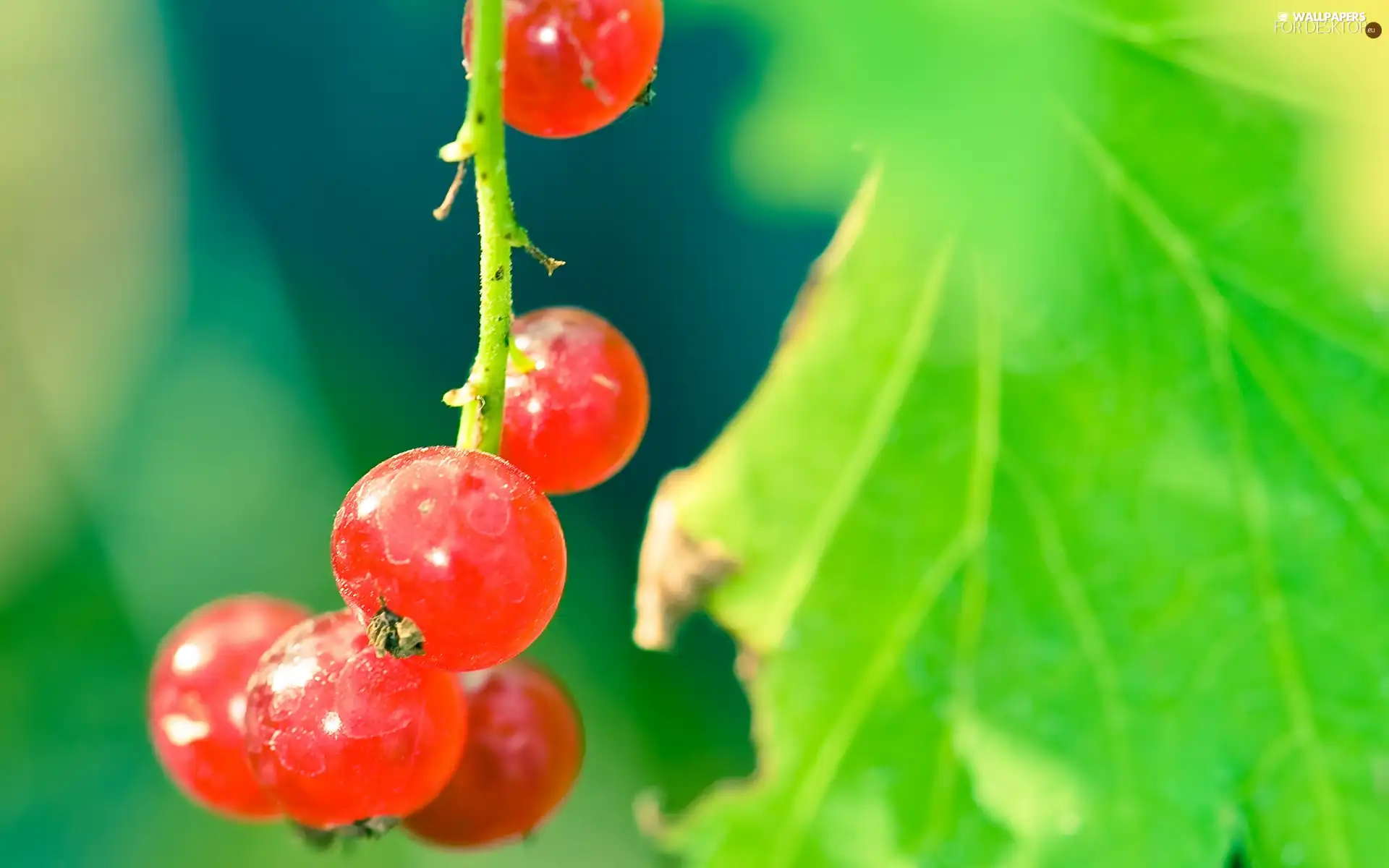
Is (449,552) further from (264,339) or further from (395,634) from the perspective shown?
(264,339)

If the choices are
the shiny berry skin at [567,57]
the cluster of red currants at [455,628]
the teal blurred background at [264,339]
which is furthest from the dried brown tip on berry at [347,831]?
the teal blurred background at [264,339]

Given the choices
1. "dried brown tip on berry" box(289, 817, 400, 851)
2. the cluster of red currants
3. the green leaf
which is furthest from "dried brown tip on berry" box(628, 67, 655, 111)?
"dried brown tip on berry" box(289, 817, 400, 851)

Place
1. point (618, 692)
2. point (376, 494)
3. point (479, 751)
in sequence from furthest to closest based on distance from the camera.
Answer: point (618, 692) < point (479, 751) < point (376, 494)

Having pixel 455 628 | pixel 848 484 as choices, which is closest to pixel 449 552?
pixel 455 628

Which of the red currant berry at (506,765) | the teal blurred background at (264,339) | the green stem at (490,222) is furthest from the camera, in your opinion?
the teal blurred background at (264,339)

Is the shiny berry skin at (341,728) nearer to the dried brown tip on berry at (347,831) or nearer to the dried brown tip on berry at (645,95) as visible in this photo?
the dried brown tip on berry at (347,831)

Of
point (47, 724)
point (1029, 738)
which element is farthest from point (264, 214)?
point (1029, 738)

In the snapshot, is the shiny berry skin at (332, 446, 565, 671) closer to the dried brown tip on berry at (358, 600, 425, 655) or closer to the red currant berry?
the dried brown tip on berry at (358, 600, 425, 655)

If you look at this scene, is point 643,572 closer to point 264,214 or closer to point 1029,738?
point 1029,738

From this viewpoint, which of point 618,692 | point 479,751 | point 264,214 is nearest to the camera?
point 479,751
